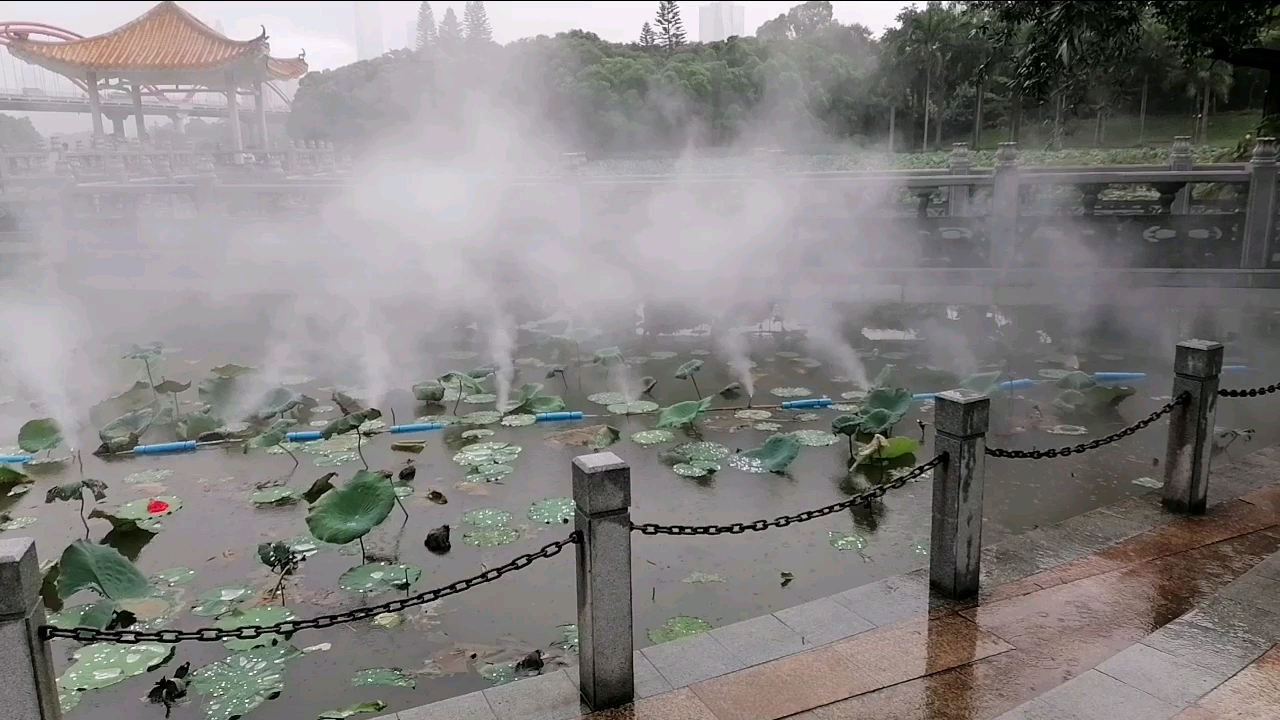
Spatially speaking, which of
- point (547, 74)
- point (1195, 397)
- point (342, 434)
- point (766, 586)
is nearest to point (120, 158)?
point (547, 74)

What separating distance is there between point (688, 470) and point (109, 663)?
14.1ft

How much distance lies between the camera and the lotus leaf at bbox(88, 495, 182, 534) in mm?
6215

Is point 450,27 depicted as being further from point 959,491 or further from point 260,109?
point 959,491

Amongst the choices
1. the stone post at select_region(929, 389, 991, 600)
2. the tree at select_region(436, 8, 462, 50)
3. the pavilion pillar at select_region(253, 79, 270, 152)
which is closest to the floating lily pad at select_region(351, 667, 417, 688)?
the stone post at select_region(929, 389, 991, 600)

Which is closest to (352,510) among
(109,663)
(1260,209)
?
(109,663)

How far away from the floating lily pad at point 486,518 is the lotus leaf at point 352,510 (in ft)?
2.87

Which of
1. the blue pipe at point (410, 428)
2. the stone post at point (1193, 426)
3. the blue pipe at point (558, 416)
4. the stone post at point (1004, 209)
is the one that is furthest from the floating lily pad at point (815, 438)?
the stone post at point (1004, 209)

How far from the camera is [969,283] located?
567 inches

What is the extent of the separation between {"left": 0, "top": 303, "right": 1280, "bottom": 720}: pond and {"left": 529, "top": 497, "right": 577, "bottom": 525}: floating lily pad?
0.07ft

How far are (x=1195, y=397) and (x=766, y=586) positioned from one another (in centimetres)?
307

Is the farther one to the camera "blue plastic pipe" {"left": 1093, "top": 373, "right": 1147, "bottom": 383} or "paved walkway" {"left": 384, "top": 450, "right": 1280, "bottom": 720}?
"blue plastic pipe" {"left": 1093, "top": 373, "right": 1147, "bottom": 383}

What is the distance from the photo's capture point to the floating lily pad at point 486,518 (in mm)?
6262

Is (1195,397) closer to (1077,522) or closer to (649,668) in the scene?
(1077,522)

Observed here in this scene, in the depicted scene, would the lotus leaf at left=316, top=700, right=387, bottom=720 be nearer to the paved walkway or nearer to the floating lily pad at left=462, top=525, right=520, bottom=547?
the paved walkway
